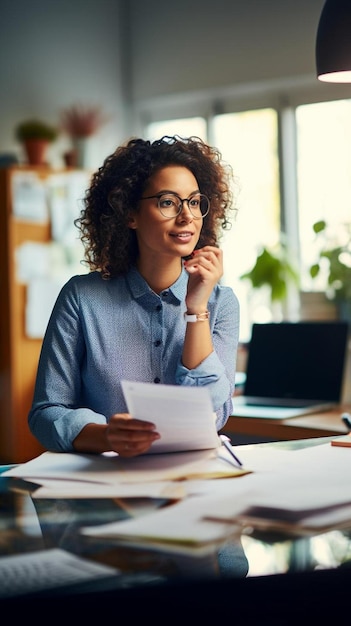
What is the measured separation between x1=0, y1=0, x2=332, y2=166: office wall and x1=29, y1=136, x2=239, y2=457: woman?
10.0 feet

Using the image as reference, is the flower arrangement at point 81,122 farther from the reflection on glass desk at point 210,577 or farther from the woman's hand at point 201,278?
the reflection on glass desk at point 210,577

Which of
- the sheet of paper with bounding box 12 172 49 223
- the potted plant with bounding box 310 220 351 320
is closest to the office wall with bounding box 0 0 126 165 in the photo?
the sheet of paper with bounding box 12 172 49 223

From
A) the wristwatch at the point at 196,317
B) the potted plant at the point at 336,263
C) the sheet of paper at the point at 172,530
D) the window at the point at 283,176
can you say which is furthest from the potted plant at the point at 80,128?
the sheet of paper at the point at 172,530

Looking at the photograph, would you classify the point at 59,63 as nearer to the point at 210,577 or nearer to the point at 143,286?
the point at 143,286

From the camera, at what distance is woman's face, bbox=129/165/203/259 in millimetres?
1950

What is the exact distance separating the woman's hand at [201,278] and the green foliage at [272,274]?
2844mm

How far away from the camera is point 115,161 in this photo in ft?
7.04

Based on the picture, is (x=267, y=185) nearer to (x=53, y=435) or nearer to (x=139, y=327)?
(x=139, y=327)

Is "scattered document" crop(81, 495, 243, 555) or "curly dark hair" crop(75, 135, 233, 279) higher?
"curly dark hair" crop(75, 135, 233, 279)

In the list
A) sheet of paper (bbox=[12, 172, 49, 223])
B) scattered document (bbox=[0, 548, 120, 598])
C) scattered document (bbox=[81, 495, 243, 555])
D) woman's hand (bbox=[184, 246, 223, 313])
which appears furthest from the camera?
sheet of paper (bbox=[12, 172, 49, 223])

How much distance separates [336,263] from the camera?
14.3 ft

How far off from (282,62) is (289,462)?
382 centimetres

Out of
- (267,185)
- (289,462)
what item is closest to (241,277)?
(267,185)

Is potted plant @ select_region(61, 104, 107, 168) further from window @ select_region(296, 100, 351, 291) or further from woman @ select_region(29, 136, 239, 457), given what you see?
woman @ select_region(29, 136, 239, 457)
